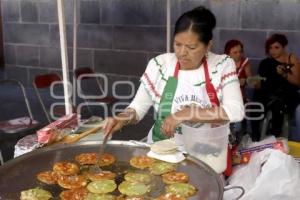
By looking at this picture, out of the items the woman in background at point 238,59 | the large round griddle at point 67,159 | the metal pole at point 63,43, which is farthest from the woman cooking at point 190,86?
the woman in background at point 238,59

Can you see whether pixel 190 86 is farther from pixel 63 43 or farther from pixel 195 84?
pixel 63 43

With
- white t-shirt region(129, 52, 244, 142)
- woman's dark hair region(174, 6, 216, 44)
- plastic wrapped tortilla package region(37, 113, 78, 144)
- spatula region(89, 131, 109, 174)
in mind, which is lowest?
spatula region(89, 131, 109, 174)

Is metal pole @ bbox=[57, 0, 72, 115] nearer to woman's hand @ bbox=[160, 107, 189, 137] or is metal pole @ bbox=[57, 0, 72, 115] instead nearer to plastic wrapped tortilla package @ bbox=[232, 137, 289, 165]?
woman's hand @ bbox=[160, 107, 189, 137]

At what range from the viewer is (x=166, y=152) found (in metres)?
1.90

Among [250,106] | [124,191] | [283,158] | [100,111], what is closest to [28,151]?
[124,191]

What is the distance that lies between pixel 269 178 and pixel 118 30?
4150 mm

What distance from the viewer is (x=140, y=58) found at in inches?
225

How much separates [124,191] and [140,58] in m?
4.16

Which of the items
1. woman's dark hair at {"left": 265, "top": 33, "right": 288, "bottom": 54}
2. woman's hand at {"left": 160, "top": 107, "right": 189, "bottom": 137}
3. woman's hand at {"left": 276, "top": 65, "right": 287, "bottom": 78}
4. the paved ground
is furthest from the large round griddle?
woman's dark hair at {"left": 265, "top": 33, "right": 288, "bottom": 54}

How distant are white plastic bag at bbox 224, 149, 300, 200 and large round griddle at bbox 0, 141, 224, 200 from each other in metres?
0.33

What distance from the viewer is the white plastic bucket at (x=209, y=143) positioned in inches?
76.1

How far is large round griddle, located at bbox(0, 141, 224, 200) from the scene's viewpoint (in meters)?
1.60

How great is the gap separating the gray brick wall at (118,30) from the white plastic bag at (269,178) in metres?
2.91

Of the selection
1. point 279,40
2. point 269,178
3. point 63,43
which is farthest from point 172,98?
point 279,40
